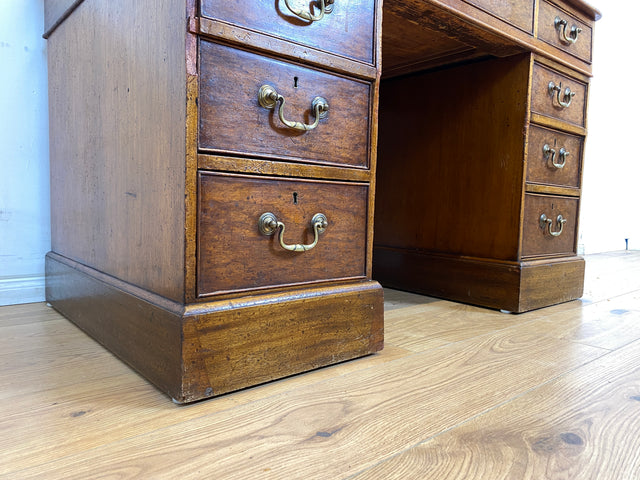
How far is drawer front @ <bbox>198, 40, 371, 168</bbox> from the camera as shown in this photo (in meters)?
0.68

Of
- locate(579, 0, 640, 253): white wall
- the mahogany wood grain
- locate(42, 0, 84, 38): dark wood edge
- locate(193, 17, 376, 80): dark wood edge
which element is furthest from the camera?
locate(579, 0, 640, 253): white wall

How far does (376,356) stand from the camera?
0.89 meters

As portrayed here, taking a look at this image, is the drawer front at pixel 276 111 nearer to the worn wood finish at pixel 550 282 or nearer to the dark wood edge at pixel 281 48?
the dark wood edge at pixel 281 48

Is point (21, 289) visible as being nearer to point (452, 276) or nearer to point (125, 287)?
point (125, 287)

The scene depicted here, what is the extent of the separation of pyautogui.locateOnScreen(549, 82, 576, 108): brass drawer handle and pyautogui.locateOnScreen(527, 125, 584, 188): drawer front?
0.09 meters

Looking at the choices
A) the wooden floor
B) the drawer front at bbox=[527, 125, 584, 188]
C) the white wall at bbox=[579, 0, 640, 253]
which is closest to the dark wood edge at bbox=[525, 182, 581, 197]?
the drawer front at bbox=[527, 125, 584, 188]

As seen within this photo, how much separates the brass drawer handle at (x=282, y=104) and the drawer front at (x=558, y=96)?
0.80 m

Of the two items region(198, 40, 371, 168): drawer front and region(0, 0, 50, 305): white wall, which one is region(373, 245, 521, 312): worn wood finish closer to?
region(198, 40, 371, 168): drawer front

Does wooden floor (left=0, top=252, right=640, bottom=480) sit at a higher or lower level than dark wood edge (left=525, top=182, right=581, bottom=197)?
lower

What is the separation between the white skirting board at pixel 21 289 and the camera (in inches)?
47.6

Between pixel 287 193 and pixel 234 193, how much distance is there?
10 centimetres

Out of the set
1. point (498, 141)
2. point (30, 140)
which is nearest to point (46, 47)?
point (30, 140)

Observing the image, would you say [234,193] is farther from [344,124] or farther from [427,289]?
[427,289]

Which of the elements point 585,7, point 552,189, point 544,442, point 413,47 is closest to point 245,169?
point 544,442
